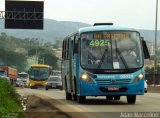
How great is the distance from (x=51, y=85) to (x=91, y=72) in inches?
1433

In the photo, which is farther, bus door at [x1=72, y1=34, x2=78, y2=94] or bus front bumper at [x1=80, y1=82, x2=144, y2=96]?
bus door at [x1=72, y1=34, x2=78, y2=94]

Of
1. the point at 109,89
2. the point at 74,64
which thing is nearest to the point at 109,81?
the point at 109,89

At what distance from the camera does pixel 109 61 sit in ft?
81.4

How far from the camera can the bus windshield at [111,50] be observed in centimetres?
2477

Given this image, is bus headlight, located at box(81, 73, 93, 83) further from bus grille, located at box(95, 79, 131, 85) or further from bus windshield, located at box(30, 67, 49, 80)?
bus windshield, located at box(30, 67, 49, 80)

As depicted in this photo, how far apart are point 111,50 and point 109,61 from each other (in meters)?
0.42

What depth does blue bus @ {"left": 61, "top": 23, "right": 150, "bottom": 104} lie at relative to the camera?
2464 centimetres

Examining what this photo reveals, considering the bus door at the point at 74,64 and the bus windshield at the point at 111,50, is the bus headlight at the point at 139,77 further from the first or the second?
the bus door at the point at 74,64

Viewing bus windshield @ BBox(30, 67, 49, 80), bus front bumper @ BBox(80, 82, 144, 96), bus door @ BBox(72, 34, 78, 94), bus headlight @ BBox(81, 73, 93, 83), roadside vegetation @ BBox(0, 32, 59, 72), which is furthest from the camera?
roadside vegetation @ BBox(0, 32, 59, 72)

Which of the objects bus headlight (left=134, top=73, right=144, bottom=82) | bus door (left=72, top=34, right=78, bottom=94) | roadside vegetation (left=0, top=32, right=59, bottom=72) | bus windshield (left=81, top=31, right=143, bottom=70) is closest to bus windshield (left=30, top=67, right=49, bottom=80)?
bus door (left=72, top=34, right=78, bottom=94)

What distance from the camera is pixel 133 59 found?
81.8 feet

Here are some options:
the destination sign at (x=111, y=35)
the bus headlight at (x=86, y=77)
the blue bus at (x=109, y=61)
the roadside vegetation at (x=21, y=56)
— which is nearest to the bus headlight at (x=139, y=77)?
the blue bus at (x=109, y=61)

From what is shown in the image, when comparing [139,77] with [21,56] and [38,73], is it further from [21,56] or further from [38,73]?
[21,56]

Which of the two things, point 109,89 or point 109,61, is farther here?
point 109,61
